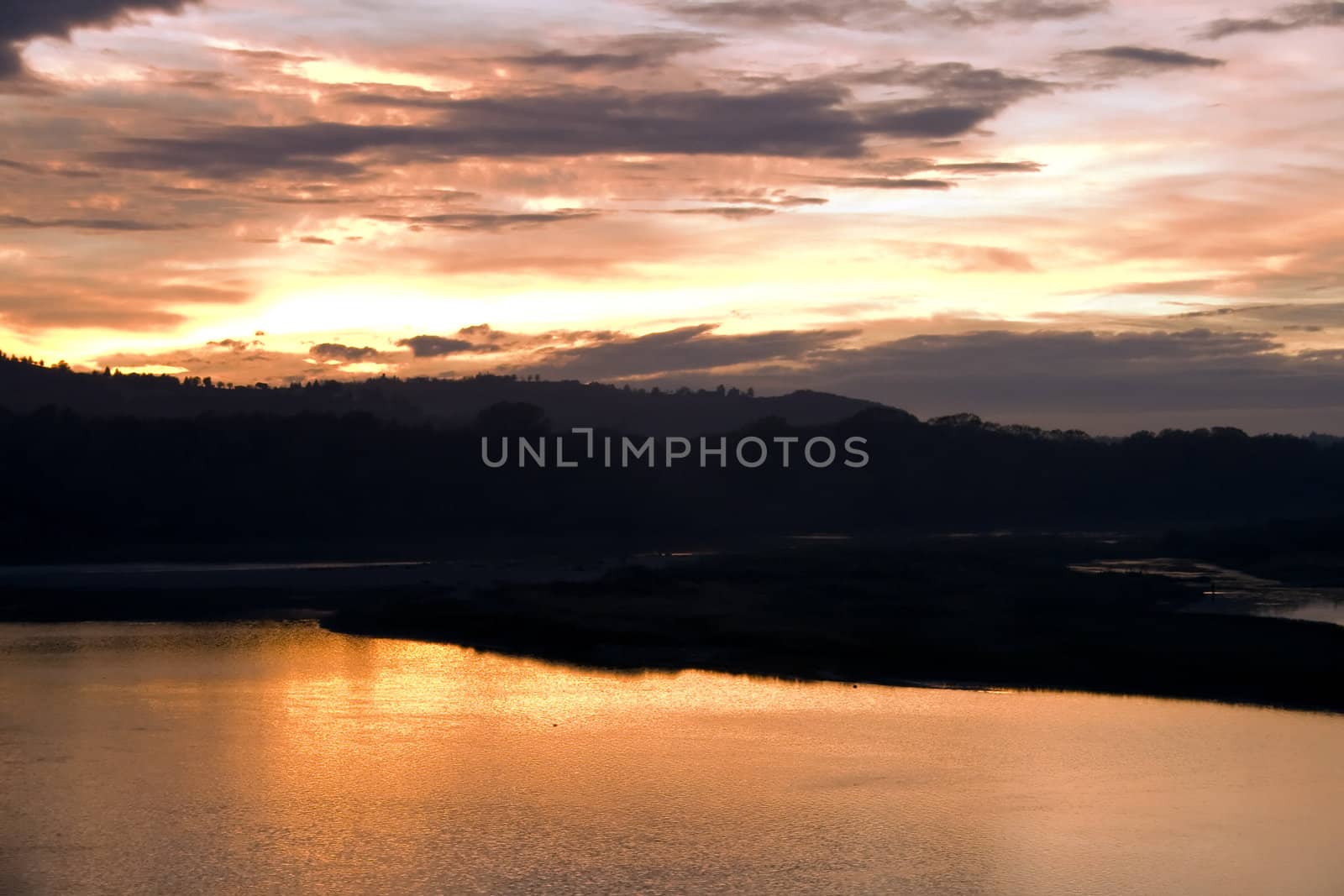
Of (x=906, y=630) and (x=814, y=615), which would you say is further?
(x=814, y=615)

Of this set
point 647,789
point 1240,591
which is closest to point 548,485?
point 1240,591

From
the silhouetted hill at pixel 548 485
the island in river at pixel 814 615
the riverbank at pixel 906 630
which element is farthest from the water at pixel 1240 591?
the silhouetted hill at pixel 548 485

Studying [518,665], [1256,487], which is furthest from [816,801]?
[1256,487]

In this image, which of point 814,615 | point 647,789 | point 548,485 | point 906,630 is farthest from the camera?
point 548,485

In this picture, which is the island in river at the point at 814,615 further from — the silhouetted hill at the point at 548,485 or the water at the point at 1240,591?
the silhouetted hill at the point at 548,485

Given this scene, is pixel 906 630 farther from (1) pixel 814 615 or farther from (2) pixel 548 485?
(2) pixel 548 485

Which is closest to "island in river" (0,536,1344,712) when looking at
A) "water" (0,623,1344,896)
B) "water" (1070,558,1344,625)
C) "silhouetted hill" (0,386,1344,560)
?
"water" (1070,558,1344,625)

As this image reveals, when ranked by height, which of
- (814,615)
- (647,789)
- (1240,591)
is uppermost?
(814,615)

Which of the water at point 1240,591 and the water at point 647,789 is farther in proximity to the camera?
the water at point 1240,591

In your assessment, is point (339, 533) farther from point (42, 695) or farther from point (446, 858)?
point (446, 858)
